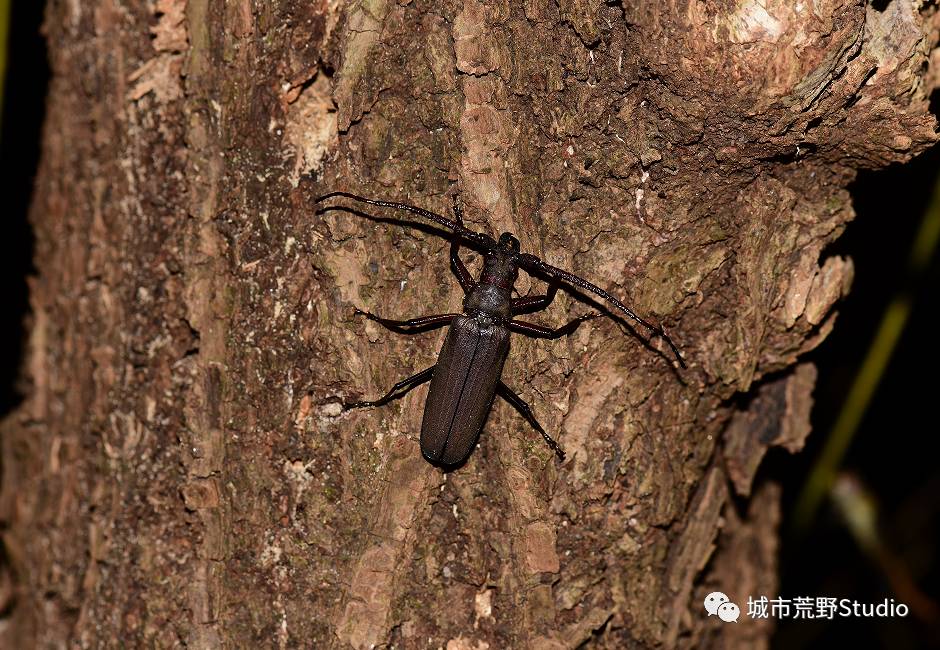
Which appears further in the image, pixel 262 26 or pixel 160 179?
pixel 160 179

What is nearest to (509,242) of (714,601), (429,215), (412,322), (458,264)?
(458,264)

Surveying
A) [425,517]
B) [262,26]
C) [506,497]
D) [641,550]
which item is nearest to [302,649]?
[425,517]

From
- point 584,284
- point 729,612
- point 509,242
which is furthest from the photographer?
point 729,612

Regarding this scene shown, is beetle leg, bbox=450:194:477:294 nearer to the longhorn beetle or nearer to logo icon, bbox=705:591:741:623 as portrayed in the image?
the longhorn beetle

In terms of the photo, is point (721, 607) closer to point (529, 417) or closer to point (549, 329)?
point (529, 417)

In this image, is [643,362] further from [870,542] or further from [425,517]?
[870,542]

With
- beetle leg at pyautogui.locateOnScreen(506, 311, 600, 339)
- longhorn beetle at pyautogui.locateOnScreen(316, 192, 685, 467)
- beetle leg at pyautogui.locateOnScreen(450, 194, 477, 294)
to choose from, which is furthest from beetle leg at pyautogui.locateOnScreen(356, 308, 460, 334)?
beetle leg at pyautogui.locateOnScreen(506, 311, 600, 339)
